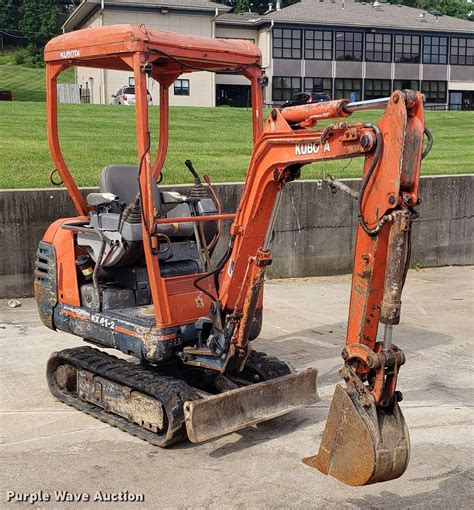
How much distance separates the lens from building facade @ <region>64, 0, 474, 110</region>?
5159 cm

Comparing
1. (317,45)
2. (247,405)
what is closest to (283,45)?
(317,45)

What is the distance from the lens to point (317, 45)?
52594 mm

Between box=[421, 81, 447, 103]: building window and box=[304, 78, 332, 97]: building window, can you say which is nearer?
box=[304, 78, 332, 97]: building window

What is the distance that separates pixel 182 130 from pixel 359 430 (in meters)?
19.1

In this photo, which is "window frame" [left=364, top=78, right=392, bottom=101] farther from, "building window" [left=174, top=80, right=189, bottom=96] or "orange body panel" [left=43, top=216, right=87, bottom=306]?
"orange body panel" [left=43, top=216, right=87, bottom=306]

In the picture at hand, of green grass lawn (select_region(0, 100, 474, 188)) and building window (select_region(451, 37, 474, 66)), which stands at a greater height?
building window (select_region(451, 37, 474, 66))

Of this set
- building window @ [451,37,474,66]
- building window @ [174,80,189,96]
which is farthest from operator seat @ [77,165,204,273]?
building window @ [451,37,474,66]

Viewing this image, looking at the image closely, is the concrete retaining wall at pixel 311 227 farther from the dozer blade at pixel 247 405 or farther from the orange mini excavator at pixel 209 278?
the dozer blade at pixel 247 405

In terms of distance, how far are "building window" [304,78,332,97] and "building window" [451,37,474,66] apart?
891 centimetres

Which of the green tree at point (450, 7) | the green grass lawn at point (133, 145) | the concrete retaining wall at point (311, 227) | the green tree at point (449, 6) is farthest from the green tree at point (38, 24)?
the concrete retaining wall at point (311, 227)

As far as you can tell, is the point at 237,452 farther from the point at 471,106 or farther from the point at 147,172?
the point at 471,106

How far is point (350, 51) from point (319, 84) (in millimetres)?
2981

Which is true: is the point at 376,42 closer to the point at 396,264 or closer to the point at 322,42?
the point at 322,42

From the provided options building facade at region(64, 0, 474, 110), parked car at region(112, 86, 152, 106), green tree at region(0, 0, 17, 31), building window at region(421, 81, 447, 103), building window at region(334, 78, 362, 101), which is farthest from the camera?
green tree at region(0, 0, 17, 31)
